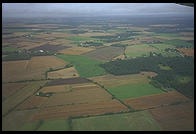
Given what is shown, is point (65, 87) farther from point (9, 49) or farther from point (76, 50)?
point (9, 49)

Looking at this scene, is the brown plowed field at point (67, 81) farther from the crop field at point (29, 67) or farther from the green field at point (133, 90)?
the green field at point (133, 90)

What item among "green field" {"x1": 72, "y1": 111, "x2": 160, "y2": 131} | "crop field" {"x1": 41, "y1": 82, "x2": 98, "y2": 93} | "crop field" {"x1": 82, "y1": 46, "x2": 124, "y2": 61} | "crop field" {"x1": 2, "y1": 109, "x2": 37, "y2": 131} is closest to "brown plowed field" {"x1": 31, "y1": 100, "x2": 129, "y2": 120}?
"crop field" {"x1": 2, "y1": 109, "x2": 37, "y2": 131}

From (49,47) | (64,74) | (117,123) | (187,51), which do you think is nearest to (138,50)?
(187,51)

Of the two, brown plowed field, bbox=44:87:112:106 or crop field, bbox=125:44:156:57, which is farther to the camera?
crop field, bbox=125:44:156:57

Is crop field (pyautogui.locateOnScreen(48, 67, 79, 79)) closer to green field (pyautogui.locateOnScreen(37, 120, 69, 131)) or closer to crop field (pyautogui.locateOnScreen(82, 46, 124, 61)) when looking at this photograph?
crop field (pyautogui.locateOnScreen(82, 46, 124, 61))

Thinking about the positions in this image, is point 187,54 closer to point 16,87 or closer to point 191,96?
point 191,96
